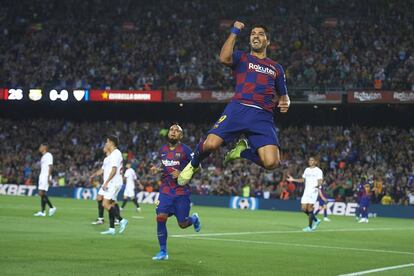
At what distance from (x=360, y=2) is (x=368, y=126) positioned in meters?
9.89

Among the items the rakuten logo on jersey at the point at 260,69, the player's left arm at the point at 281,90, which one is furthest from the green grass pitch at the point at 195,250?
the rakuten logo on jersey at the point at 260,69

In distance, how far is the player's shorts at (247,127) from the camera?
34.9ft

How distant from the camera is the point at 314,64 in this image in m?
46.3

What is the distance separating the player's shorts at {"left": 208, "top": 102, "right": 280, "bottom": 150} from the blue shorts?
4.06 m

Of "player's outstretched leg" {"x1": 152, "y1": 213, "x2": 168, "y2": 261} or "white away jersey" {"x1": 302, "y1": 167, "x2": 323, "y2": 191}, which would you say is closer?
"player's outstretched leg" {"x1": 152, "y1": 213, "x2": 168, "y2": 261}

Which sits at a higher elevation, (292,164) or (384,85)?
(384,85)

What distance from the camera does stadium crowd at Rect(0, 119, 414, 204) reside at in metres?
40.5

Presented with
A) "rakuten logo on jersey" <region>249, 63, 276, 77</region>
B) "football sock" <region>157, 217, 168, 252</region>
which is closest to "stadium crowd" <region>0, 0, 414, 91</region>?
"football sock" <region>157, 217, 168, 252</region>

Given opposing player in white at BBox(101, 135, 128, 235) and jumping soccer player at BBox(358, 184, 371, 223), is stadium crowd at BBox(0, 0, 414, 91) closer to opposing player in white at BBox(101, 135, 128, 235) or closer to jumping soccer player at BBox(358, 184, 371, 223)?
jumping soccer player at BBox(358, 184, 371, 223)

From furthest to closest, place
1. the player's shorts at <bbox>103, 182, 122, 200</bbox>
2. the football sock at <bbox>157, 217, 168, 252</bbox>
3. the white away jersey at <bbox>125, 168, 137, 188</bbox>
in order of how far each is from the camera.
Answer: the white away jersey at <bbox>125, 168, 137, 188</bbox>
the player's shorts at <bbox>103, 182, 122, 200</bbox>
the football sock at <bbox>157, 217, 168, 252</bbox>

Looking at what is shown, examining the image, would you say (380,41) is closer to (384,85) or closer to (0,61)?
(384,85)

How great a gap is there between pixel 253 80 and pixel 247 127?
72 centimetres

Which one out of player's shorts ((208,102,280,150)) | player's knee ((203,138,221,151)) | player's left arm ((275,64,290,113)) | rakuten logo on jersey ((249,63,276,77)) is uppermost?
rakuten logo on jersey ((249,63,276,77))

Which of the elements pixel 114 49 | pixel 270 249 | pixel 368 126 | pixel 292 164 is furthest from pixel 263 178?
pixel 270 249
